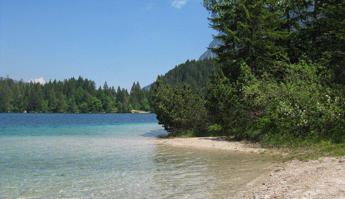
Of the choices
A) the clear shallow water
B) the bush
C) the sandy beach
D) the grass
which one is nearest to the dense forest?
the bush

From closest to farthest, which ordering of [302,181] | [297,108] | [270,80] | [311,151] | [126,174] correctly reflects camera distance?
[302,181] → [126,174] → [311,151] → [297,108] → [270,80]

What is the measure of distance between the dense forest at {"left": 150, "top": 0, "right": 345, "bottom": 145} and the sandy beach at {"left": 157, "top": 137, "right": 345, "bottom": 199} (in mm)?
8246

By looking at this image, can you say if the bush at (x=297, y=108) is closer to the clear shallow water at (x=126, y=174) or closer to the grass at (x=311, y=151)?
the grass at (x=311, y=151)

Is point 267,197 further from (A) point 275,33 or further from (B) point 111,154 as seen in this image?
(A) point 275,33

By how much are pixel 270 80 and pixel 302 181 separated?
22015mm

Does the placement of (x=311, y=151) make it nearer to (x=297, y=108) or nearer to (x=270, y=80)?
(x=297, y=108)

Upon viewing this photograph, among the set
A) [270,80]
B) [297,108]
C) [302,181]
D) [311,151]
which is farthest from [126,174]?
[270,80]

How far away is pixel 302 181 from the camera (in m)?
14.2

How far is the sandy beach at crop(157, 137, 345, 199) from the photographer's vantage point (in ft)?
39.8

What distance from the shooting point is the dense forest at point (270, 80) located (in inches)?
1161

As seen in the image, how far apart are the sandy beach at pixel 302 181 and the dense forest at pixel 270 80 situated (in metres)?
8.25

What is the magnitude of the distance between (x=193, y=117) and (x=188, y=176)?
26689 mm

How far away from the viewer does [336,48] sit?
118 ft

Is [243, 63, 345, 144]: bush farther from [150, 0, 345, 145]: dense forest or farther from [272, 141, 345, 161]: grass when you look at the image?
[272, 141, 345, 161]: grass
